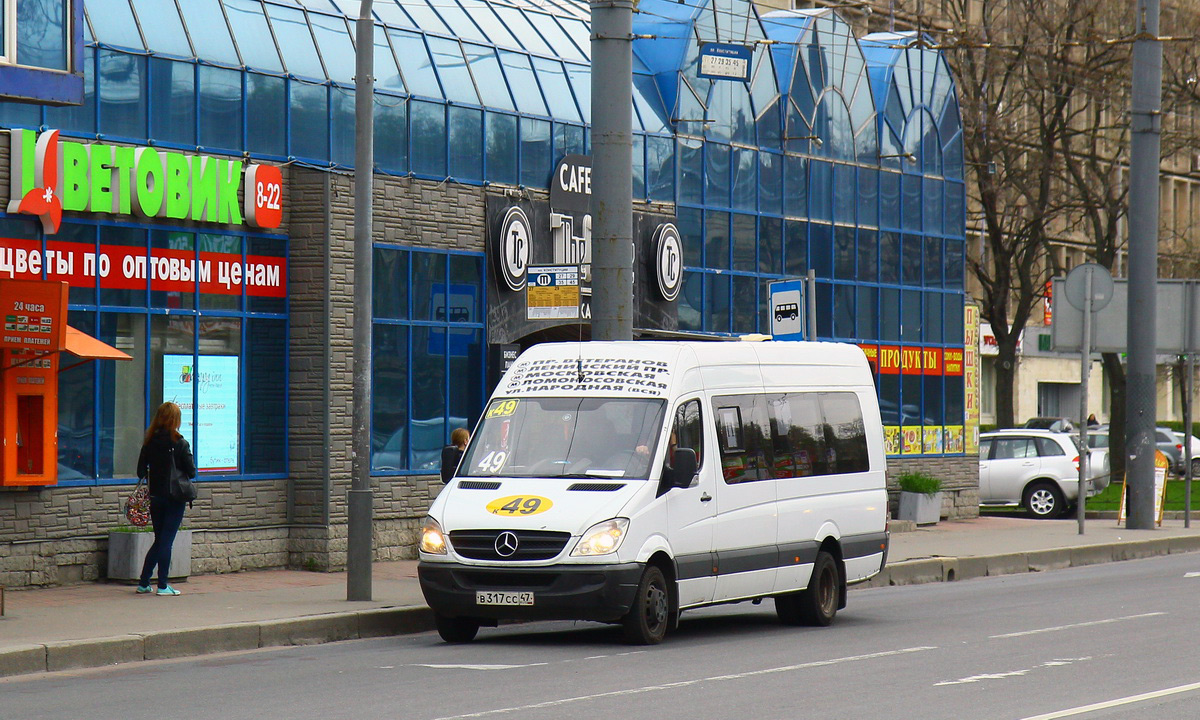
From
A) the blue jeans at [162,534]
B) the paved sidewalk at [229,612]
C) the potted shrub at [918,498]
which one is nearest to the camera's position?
the paved sidewalk at [229,612]

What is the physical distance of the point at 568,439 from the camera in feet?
43.9

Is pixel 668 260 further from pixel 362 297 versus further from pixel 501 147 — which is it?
pixel 362 297

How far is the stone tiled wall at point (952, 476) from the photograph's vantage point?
94.1ft

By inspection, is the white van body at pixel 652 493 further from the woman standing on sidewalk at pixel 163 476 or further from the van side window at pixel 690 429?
the woman standing on sidewalk at pixel 163 476

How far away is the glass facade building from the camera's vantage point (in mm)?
17453

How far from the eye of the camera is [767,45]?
2606cm

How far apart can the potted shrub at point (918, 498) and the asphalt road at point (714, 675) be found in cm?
1141

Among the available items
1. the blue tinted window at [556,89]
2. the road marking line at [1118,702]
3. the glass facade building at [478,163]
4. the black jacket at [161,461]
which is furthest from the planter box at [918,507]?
the road marking line at [1118,702]

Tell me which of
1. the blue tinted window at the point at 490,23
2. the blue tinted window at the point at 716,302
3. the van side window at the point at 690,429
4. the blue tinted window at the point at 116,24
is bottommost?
the van side window at the point at 690,429

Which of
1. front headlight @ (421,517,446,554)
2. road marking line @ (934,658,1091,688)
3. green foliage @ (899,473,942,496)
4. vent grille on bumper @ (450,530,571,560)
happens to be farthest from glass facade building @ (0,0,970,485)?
road marking line @ (934,658,1091,688)

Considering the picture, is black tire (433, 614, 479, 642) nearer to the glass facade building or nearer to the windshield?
the windshield

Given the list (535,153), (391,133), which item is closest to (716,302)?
(535,153)

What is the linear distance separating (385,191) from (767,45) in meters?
8.58

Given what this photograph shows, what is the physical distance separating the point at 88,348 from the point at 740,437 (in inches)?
251
